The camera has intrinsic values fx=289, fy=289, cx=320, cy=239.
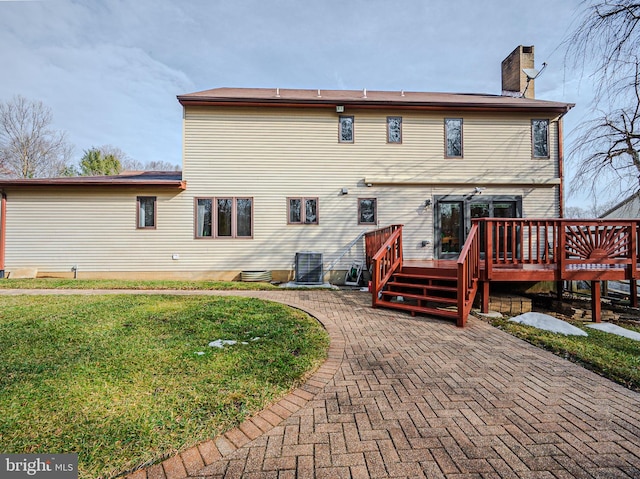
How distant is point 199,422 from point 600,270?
25.2 feet

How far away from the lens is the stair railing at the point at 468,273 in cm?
485

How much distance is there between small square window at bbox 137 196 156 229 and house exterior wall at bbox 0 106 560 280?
209 mm

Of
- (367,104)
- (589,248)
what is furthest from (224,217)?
(589,248)

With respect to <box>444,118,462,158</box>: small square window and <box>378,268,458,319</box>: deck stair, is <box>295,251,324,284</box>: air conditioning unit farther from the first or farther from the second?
<box>444,118,462,158</box>: small square window

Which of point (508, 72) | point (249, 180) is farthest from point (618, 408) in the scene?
point (508, 72)

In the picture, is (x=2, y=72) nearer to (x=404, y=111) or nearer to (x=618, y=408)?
(x=404, y=111)

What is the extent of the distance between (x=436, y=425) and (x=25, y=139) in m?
32.5

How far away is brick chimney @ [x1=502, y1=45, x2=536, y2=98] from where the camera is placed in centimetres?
1191

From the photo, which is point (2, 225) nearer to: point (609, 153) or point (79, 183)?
point (79, 183)

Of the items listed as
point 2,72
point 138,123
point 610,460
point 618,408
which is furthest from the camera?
point 138,123

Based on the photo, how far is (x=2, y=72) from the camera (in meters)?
13.9

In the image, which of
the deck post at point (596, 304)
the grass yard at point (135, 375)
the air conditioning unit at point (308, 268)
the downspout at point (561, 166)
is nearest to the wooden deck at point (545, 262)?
the deck post at point (596, 304)

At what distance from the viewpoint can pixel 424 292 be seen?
5859mm

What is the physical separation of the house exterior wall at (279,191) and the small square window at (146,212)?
21 centimetres
